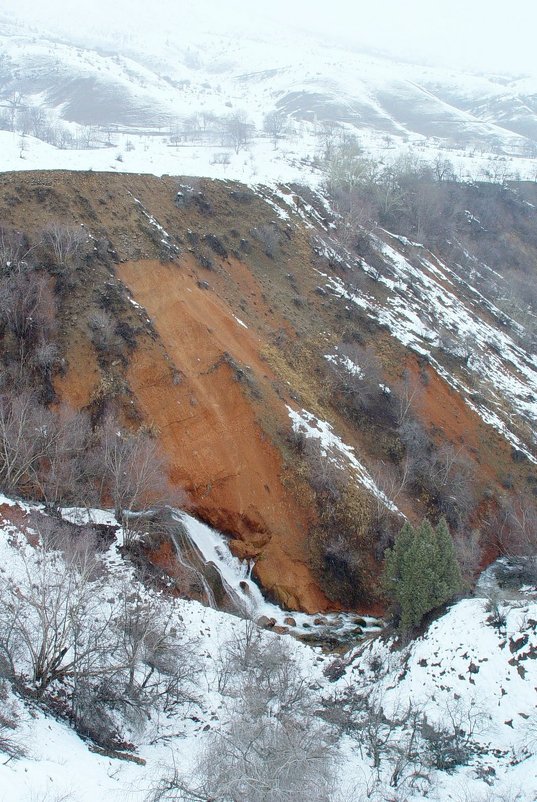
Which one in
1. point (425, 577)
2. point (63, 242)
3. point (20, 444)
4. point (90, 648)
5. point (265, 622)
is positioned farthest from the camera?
point (63, 242)

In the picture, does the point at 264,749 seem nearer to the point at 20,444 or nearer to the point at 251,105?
the point at 20,444

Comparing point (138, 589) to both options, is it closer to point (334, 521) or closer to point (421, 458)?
point (334, 521)

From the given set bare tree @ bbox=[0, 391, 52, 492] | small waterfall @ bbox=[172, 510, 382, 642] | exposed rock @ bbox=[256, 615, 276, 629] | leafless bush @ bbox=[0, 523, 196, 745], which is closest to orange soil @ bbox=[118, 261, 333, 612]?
small waterfall @ bbox=[172, 510, 382, 642]

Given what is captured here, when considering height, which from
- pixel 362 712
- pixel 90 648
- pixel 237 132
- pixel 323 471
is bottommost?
pixel 362 712

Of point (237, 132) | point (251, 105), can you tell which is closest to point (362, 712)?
point (237, 132)

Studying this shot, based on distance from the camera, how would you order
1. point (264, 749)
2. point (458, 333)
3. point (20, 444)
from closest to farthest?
point (264, 749)
point (20, 444)
point (458, 333)

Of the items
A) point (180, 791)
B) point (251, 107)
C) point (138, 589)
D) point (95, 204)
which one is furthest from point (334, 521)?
point (251, 107)

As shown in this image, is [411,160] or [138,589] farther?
[411,160]
